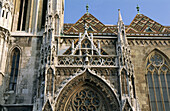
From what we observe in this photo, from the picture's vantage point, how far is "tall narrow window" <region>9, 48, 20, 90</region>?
51.1 feet

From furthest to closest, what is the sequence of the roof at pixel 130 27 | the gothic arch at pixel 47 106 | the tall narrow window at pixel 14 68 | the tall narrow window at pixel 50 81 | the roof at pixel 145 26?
the roof at pixel 145 26, the roof at pixel 130 27, the tall narrow window at pixel 14 68, the tall narrow window at pixel 50 81, the gothic arch at pixel 47 106

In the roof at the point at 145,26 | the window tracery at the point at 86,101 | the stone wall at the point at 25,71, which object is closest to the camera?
the window tracery at the point at 86,101

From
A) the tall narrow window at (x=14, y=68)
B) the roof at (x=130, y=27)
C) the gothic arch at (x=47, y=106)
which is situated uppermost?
the roof at (x=130, y=27)

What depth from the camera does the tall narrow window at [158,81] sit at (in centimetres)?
1526

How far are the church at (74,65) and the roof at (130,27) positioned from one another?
7 centimetres

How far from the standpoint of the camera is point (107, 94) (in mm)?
14328

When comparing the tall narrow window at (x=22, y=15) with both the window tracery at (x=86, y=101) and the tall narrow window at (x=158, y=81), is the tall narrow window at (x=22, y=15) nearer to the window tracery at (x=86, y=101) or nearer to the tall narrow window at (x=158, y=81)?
the window tracery at (x=86, y=101)

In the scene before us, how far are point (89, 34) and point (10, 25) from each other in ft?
16.6

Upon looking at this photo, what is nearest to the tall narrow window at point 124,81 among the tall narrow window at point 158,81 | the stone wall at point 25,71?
the tall narrow window at point 158,81

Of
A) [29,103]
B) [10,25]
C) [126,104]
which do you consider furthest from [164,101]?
[10,25]

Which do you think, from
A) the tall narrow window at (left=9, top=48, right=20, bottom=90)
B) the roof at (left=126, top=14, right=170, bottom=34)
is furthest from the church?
the roof at (left=126, top=14, right=170, bottom=34)

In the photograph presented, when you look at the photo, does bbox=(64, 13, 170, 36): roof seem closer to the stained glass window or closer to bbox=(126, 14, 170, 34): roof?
bbox=(126, 14, 170, 34): roof

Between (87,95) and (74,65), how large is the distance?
1.81 meters

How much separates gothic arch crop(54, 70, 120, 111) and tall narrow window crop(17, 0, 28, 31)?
18.9ft
